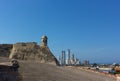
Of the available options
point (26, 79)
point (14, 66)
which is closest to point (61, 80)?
point (26, 79)

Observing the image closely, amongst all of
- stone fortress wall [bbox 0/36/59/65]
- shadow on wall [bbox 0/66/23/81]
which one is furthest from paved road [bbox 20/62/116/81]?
stone fortress wall [bbox 0/36/59/65]

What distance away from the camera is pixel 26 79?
12617 mm

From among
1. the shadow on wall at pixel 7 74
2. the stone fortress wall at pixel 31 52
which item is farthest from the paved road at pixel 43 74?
the stone fortress wall at pixel 31 52

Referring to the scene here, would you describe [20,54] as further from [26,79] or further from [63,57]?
[63,57]

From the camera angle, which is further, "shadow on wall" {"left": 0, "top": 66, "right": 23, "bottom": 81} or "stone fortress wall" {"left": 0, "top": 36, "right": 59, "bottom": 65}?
"stone fortress wall" {"left": 0, "top": 36, "right": 59, "bottom": 65}

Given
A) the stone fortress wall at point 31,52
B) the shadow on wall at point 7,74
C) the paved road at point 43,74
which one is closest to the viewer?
the shadow on wall at point 7,74

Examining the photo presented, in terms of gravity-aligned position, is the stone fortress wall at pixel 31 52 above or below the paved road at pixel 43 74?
above

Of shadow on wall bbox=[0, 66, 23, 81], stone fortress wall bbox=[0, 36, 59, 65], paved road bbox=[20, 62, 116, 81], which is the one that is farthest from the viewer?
stone fortress wall bbox=[0, 36, 59, 65]

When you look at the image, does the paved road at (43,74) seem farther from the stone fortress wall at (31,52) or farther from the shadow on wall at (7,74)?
the stone fortress wall at (31,52)

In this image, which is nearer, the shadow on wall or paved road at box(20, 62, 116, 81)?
the shadow on wall

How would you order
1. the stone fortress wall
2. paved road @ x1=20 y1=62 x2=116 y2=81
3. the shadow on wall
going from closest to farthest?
the shadow on wall
paved road @ x1=20 y1=62 x2=116 y2=81
the stone fortress wall

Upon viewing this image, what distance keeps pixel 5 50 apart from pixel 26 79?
18774 millimetres

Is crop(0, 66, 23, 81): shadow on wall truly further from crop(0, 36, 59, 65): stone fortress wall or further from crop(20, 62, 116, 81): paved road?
crop(0, 36, 59, 65): stone fortress wall

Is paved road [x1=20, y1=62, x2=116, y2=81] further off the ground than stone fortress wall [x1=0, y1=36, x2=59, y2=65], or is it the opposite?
stone fortress wall [x1=0, y1=36, x2=59, y2=65]
